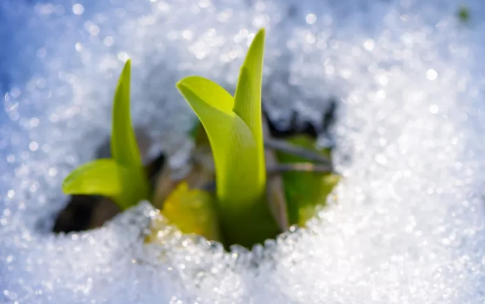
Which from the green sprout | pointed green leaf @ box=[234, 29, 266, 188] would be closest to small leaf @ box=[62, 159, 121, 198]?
pointed green leaf @ box=[234, 29, 266, 188]

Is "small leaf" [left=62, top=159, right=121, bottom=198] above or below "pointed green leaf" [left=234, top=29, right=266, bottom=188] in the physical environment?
below

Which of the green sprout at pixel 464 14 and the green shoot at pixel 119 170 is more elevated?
the green sprout at pixel 464 14

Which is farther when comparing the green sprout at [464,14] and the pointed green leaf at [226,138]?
the green sprout at [464,14]

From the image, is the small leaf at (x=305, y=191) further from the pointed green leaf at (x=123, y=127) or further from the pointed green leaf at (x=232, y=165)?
the pointed green leaf at (x=123, y=127)

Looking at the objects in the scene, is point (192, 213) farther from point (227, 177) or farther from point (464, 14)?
point (464, 14)

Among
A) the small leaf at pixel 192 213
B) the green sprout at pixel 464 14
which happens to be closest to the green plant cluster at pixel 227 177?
the small leaf at pixel 192 213

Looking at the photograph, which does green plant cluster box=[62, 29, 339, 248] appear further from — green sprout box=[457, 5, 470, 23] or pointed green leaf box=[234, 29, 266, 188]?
green sprout box=[457, 5, 470, 23]

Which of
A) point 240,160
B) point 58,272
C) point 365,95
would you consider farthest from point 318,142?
point 58,272
